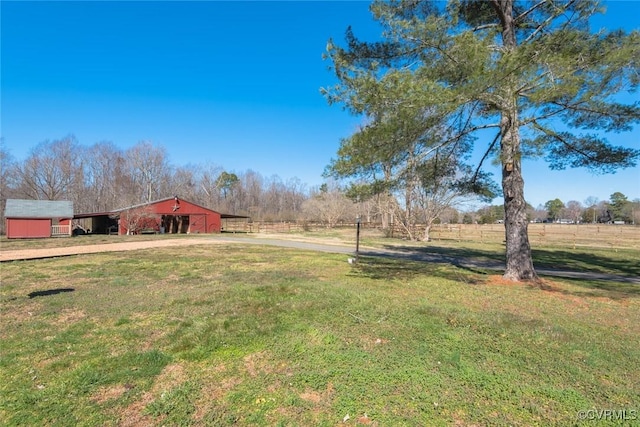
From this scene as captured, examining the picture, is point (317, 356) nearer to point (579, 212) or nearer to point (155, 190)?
point (155, 190)

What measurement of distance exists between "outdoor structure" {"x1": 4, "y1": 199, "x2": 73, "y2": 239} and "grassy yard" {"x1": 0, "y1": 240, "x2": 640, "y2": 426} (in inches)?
1026

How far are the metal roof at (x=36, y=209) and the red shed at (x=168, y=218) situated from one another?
5005mm

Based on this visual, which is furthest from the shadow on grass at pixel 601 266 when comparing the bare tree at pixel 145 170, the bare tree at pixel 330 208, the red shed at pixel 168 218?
the bare tree at pixel 145 170

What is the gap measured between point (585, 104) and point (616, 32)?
1909 millimetres

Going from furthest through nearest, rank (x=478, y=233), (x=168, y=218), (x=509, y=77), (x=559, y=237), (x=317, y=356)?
(x=478, y=233)
(x=168, y=218)
(x=559, y=237)
(x=509, y=77)
(x=317, y=356)

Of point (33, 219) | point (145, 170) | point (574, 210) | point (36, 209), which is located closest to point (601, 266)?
point (33, 219)

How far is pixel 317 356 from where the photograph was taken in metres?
3.74

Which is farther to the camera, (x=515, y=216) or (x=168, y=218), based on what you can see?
(x=168, y=218)

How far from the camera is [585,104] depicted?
6.55 m

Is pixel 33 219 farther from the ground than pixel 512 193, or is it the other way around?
pixel 512 193

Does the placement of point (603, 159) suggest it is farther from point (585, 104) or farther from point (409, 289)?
point (409, 289)

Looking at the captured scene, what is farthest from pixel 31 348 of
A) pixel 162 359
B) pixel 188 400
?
pixel 188 400

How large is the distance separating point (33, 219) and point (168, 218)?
11140mm

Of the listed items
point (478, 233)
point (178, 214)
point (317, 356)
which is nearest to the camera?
point (317, 356)
